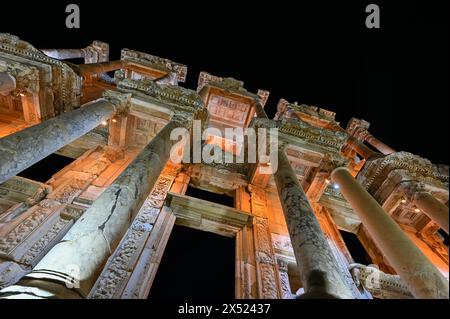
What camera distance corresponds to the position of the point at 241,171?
15.6 m

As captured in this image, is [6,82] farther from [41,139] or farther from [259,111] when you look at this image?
[259,111]

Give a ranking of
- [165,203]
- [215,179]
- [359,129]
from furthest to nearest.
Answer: [359,129] → [215,179] → [165,203]

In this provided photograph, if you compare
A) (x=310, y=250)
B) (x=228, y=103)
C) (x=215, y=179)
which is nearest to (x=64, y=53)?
(x=228, y=103)

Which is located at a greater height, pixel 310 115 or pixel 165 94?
pixel 165 94

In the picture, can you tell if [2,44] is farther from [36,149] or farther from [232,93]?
[232,93]

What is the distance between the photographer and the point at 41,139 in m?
7.57

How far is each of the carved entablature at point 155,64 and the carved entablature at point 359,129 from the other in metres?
15.5

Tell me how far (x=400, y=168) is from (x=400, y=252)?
655 cm

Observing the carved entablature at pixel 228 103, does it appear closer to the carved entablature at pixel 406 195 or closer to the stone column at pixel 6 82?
the carved entablature at pixel 406 195

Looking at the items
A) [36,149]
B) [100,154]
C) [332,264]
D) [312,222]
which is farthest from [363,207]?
[100,154]

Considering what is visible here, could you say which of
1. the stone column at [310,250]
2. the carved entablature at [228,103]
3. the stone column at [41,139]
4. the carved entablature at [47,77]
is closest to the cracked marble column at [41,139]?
the stone column at [41,139]

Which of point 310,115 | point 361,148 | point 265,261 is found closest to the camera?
point 265,261

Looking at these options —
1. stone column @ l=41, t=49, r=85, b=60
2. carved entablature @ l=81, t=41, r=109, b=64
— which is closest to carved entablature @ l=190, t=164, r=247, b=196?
stone column @ l=41, t=49, r=85, b=60

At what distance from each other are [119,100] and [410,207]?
14494mm
